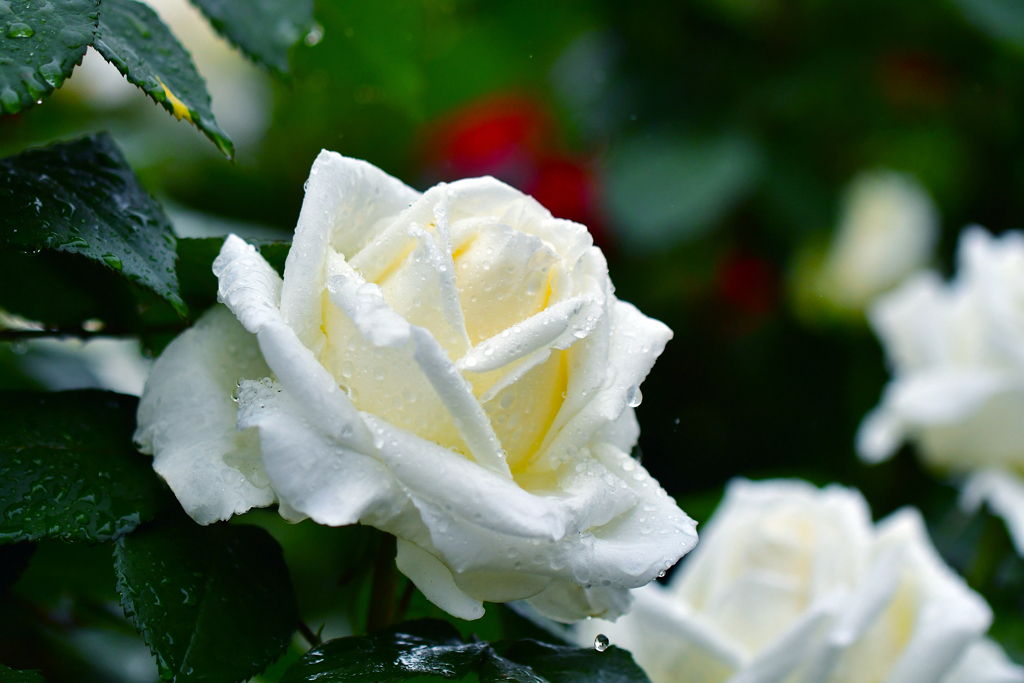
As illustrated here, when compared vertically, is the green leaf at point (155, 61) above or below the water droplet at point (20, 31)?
below

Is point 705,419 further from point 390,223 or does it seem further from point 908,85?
point 390,223

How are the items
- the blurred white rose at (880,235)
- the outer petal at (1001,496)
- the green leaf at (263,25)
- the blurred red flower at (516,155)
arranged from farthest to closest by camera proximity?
the blurred white rose at (880,235), the blurred red flower at (516,155), the outer petal at (1001,496), the green leaf at (263,25)

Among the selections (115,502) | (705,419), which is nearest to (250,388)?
(115,502)

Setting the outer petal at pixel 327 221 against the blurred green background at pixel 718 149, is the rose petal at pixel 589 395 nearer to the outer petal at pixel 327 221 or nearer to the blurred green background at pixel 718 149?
the outer petal at pixel 327 221

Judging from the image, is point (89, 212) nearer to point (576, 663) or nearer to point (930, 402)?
point (576, 663)

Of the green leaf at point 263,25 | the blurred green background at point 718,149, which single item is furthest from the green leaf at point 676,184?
the green leaf at point 263,25

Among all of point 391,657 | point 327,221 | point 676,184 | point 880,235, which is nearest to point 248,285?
point 327,221

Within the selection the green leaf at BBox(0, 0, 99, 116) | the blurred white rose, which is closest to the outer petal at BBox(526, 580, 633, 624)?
the green leaf at BBox(0, 0, 99, 116)
